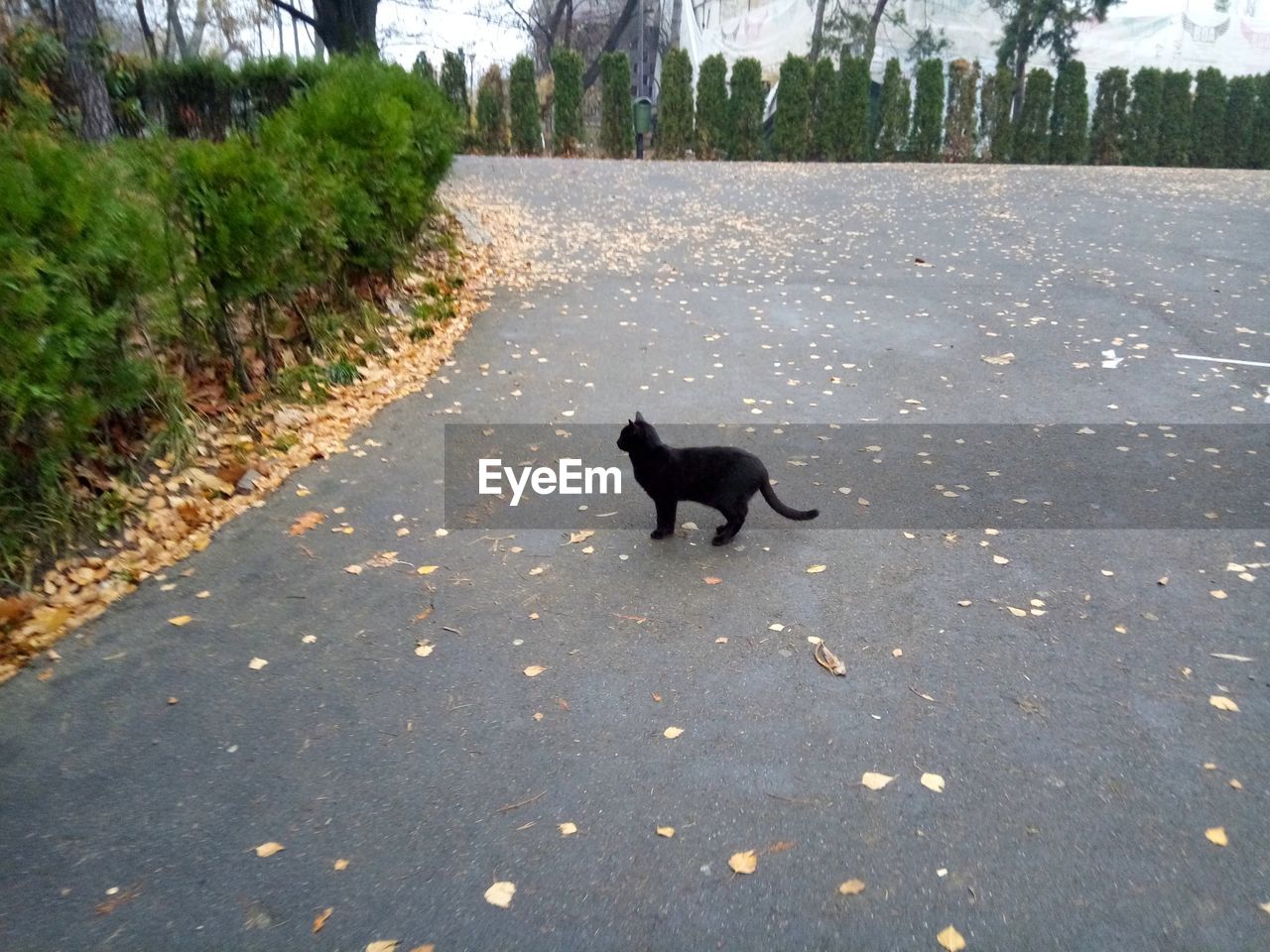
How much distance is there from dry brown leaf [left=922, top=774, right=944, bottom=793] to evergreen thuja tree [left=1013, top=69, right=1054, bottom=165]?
23.2 meters

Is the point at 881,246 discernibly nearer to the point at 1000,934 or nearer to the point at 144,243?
A: the point at 144,243

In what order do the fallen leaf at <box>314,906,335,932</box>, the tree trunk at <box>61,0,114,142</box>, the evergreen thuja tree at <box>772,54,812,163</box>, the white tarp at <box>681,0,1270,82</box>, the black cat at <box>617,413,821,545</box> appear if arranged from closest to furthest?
the fallen leaf at <box>314,906,335,932</box>
the black cat at <box>617,413,821,545</box>
the tree trunk at <box>61,0,114,142</box>
the evergreen thuja tree at <box>772,54,812,163</box>
the white tarp at <box>681,0,1270,82</box>

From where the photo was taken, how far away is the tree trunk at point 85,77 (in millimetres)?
12875

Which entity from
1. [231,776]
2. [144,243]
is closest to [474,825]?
[231,776]

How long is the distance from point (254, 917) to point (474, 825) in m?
0.70

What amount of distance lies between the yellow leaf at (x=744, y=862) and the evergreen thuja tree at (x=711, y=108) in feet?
72.2

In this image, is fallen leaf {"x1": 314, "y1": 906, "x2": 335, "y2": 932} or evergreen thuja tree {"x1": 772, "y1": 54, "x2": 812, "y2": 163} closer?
fallen leaf {"x1": 314, "y1": 906, "x2": 335, "y2": 932}

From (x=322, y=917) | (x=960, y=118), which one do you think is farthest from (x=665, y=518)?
(x=960, y=118)

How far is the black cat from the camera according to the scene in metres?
4.77

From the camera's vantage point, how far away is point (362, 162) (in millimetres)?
8195

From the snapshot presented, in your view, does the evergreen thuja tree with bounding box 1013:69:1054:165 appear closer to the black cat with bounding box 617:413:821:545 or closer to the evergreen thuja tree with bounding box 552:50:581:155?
the evergreen thuja tree with bounding box 552:50:581:155

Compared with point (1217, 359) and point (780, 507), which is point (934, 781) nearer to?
point (780, 507)

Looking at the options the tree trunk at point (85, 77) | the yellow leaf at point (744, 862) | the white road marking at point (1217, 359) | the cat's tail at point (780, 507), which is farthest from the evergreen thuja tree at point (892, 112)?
the yellow leaf at point (744, 862)

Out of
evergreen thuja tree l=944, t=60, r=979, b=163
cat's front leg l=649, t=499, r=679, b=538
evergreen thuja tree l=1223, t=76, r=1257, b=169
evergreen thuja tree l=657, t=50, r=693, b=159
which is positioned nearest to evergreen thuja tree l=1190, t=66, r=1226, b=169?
evergreen thuja tree l=1223, t=76, r=1257, b=169
